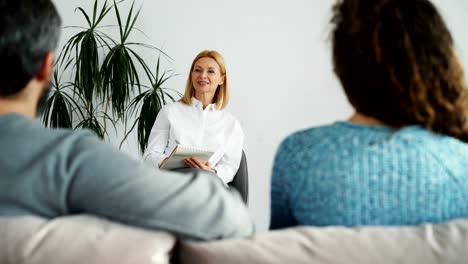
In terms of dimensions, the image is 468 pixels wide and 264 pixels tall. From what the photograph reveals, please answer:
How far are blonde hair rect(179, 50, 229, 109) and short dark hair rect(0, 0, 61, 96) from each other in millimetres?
2167

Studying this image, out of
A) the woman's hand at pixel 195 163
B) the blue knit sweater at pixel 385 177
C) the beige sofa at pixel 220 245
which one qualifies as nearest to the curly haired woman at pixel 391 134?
the blue knit sweater at pixel 385 177

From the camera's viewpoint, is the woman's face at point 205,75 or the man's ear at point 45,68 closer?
the man's ear at point 45,68

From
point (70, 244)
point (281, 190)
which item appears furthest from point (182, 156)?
point (70, 244)

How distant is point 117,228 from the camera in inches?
29.9

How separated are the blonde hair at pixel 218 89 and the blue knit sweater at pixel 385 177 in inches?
81.9

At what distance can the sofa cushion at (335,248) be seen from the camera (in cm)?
77

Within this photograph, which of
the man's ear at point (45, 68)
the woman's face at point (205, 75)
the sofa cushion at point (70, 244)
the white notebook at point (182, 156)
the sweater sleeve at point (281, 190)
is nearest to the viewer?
the sofa cushion at point (70, 244)

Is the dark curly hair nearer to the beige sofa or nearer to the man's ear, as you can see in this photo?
the beige sofa

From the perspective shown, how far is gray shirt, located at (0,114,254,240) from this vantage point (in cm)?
75

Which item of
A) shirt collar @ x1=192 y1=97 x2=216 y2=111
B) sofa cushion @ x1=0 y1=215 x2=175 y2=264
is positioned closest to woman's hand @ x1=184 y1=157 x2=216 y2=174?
shirt collar @ x1=192 y1=97 x2=216 y2=111

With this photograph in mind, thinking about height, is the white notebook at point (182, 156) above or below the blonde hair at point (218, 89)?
below

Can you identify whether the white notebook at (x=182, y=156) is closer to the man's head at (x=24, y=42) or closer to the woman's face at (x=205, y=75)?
the woman's face at (x=205, y=75)

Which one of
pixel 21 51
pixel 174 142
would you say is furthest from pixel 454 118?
pixel 174 142

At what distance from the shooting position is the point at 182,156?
2.52 m
